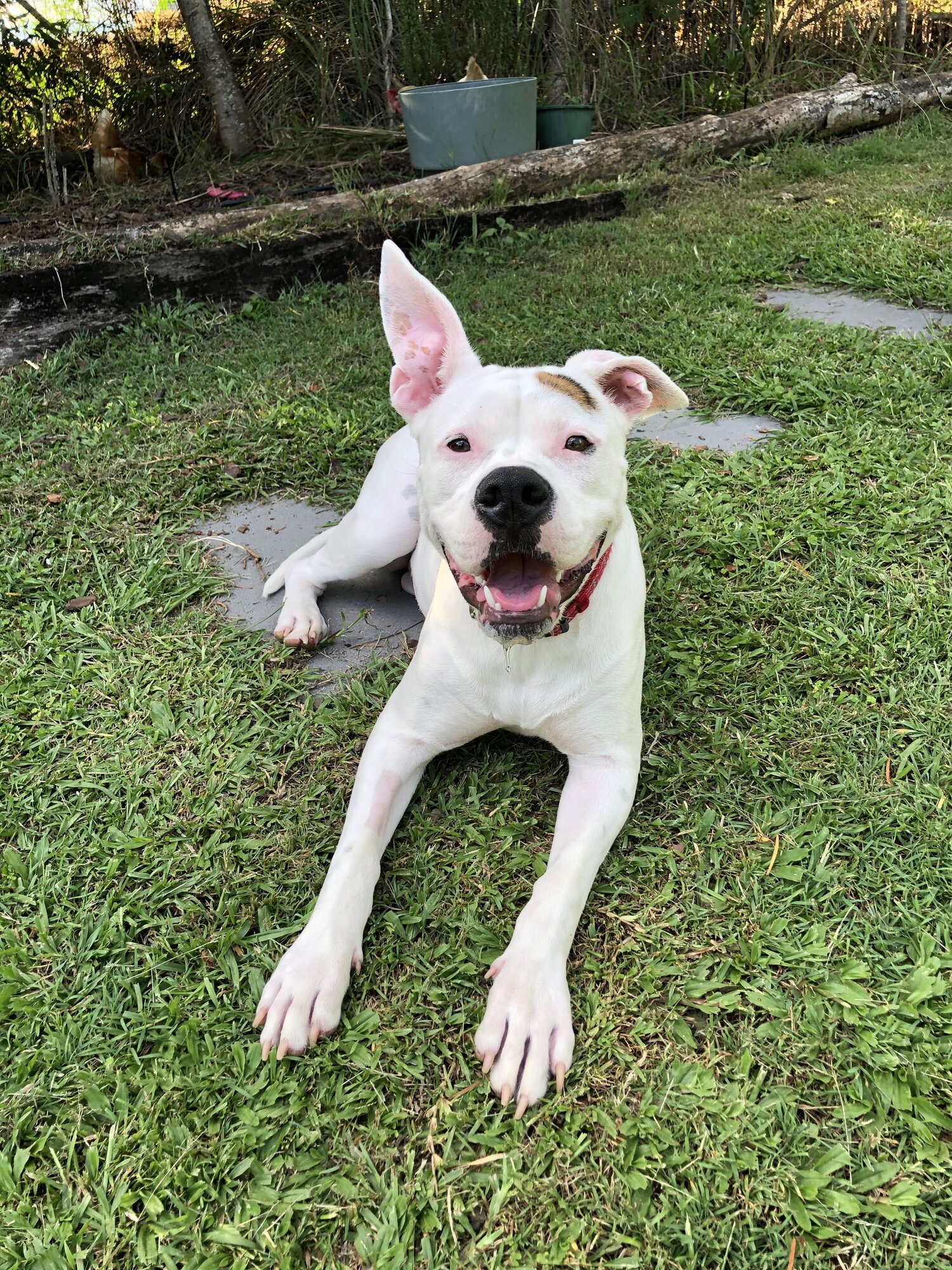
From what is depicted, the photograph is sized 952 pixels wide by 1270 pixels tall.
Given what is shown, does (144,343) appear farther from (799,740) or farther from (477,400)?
(799,740)

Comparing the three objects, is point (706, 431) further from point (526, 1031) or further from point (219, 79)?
point (219, 79)

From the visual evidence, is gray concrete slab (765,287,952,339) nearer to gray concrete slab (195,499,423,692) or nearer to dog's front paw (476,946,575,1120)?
gray concrete slab (195,499,423,692)

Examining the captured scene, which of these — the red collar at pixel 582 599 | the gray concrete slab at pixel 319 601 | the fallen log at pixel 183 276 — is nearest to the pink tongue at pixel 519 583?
the red collar at pixel 582 599

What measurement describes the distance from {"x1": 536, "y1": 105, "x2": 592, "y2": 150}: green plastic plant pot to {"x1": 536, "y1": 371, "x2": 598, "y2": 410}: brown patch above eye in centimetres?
690

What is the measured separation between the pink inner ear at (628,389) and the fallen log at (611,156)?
4.42 meters

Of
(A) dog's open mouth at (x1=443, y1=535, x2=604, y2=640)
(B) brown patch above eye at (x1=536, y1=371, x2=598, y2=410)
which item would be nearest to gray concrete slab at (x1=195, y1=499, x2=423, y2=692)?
(A) dog's open mouth at (x1=443, y1=535, x2=604, y2=640)

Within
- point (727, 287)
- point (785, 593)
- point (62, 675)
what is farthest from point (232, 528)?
point (727, 287)

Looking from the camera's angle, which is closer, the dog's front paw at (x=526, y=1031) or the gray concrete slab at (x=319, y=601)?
the dog's front paw at (x=526, y=1031)

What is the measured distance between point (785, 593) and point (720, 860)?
1192mm

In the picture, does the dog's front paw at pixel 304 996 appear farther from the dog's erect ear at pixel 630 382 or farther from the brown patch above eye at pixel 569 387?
the dog's erect ear at pixel 630 382

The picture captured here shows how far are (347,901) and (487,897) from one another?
0.35 meters

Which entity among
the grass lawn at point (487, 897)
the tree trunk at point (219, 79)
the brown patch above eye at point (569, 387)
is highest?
the tree trunk at point (219, 79)

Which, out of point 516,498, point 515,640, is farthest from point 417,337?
point 515,640

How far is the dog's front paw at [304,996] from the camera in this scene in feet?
5.93
